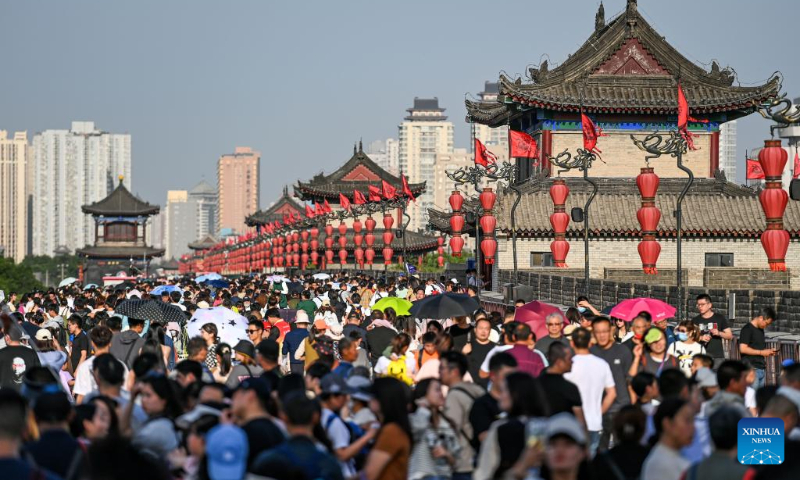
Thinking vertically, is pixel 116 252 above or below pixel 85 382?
above

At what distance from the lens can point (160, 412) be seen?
8820mm

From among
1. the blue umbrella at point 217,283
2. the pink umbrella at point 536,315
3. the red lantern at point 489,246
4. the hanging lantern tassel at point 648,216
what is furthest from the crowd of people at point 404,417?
the red lantern at point 489,246

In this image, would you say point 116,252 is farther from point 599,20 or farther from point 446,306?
point 446,306

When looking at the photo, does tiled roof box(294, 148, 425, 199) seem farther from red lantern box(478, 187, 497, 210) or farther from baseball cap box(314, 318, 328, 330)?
baseball cap box(314, 318, 328, 330)

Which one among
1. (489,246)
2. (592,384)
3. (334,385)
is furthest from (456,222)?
(334,385)

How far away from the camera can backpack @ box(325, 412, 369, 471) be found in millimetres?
8873

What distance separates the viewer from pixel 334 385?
31.0 feet

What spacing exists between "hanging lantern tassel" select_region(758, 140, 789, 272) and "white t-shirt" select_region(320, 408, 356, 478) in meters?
17.1

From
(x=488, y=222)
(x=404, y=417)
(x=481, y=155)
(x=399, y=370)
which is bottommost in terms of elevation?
(x=399, y=370)

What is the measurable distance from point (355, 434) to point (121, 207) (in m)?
108

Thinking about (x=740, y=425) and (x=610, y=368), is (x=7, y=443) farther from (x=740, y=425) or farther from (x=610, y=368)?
(x=610, y=368)

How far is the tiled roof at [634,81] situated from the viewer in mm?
46750

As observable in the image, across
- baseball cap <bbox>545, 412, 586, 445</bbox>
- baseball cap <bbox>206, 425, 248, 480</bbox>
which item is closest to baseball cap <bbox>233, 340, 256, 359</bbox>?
baseball cap <bbox>206, 425, 248, 480</bbox>

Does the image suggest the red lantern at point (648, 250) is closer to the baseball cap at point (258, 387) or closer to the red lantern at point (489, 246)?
the red lantern at point (489, 246)
